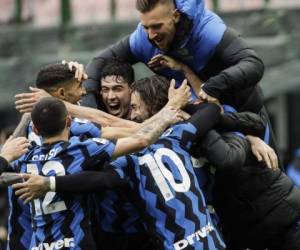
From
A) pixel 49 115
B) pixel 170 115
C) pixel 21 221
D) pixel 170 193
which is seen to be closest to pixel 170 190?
pixel 170 193

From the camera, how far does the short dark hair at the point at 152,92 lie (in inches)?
316

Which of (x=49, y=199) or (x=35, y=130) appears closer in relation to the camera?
(x=49, y=199)

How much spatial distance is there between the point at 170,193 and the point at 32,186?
2.41 ft

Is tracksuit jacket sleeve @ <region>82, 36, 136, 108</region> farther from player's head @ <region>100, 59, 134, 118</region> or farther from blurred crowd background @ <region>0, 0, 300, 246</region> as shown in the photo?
blurred crowd background @ <region>0, 0, 300, 246</region>

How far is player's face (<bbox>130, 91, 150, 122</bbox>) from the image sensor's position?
26.3 feet

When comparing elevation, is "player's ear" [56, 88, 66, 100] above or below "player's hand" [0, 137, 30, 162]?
above

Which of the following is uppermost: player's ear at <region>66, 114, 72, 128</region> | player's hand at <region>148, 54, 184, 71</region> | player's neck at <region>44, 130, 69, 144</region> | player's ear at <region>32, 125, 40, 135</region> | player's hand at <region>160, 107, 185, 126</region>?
player's hand at <region>148, 54, 184, 71</region>

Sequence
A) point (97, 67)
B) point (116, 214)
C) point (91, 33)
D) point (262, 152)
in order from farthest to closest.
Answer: point (91, 33) < point (97, 67) < point (262, 152) < point (116, 214)

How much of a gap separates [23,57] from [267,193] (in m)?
6.97

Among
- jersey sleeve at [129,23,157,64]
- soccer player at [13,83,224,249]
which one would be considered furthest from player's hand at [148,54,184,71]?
soccer player at [13,83,224,249]

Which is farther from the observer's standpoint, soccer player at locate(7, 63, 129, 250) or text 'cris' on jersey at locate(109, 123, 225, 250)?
soccer player at locate(7, 63, 129, 250)

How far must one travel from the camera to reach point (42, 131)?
7.59 m

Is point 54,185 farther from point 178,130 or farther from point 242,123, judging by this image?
point 242,123

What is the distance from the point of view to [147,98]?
8.02 m
